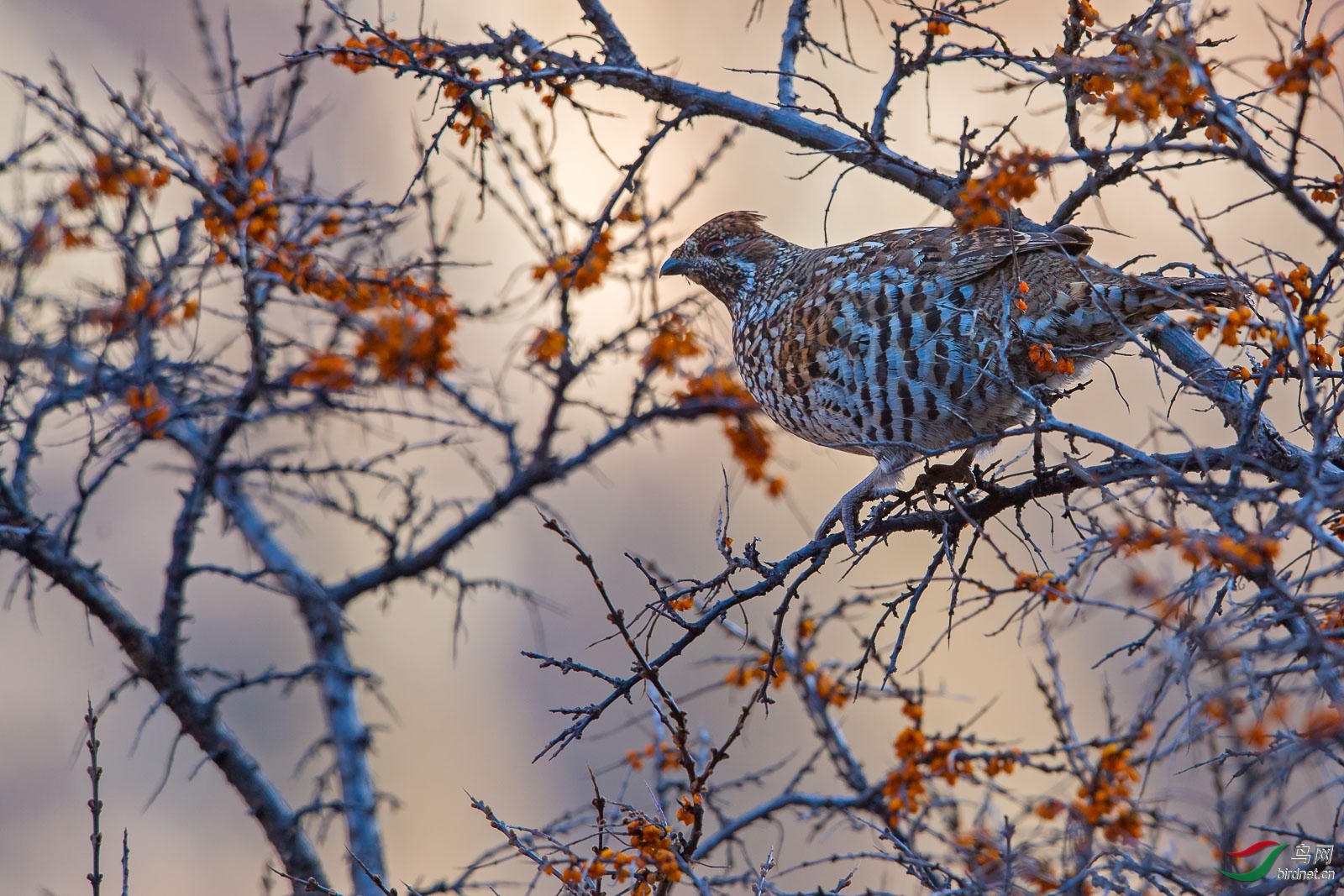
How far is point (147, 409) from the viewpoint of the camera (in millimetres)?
4859

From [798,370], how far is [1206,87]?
7.81 feet

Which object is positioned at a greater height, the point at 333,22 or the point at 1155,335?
the point at 333,22

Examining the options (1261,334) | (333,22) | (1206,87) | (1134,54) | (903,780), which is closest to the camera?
(1206,87)

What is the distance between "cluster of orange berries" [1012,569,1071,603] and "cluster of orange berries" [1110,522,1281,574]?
0.15 meters

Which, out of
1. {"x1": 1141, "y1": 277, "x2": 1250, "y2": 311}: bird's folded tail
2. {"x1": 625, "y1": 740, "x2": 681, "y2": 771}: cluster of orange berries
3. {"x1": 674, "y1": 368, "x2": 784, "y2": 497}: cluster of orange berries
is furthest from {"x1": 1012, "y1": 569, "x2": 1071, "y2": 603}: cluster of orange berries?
{"x1": 674, "y1": 368, "x2": 784, "y2": 497}: cluster of orange berries

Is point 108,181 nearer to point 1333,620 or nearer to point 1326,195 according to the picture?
point 1326,195

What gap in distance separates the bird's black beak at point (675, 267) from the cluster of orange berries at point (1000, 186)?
3.19 meters

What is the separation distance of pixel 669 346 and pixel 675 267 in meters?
0.63

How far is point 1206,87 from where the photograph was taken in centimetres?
234

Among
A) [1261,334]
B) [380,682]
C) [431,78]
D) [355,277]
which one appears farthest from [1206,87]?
[380,682]

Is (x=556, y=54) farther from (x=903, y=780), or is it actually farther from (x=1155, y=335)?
(x=903, y=780)

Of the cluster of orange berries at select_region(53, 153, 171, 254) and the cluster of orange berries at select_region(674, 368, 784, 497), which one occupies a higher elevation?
the cluster of orange berries at select_region(53, 153, 171, 254)

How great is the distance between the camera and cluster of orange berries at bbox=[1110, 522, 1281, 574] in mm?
2162

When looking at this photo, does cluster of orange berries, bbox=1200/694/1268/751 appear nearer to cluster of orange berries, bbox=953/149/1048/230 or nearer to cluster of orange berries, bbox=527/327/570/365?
cluster of orange berries, bbox=953/149/1048/230
